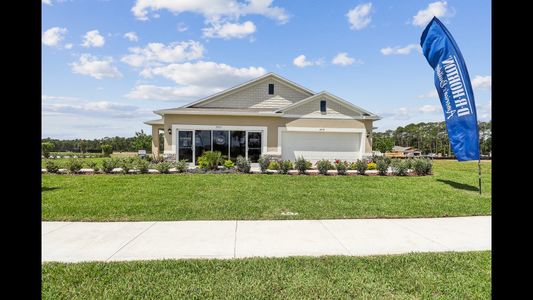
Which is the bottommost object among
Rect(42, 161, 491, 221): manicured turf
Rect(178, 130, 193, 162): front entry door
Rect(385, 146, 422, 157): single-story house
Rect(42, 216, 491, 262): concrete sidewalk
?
Rect(42, 216, 491, 262): concrete sidewalk

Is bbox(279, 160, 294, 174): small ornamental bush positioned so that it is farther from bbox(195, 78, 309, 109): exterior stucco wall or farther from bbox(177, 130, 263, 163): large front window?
bbox(195, 78, 309, 109): exterior stucco wall

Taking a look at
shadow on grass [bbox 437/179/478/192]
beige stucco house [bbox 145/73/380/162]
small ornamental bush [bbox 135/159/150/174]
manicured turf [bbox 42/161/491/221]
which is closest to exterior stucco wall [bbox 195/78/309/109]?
beige stucco house [bbox 145/73/380/162]

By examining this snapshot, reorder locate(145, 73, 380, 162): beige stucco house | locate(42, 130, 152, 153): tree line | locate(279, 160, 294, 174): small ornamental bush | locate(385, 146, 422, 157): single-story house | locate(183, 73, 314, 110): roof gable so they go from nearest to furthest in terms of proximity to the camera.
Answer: locate(279, 160, 294, 174): small ornamental bush < locate(145, 73, 380, 162): beige stucco house < locate(183, 73, 314, 110): roof gable < locate(385, 146, 422, 157): single-story house < locate(42, 130, 152, 153): tree line

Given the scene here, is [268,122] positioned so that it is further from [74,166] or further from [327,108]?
[74,166]

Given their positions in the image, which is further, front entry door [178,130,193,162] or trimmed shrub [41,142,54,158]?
trimmed shrub [41,142,54,158]

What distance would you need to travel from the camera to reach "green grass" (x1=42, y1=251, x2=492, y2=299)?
3668 millimetres

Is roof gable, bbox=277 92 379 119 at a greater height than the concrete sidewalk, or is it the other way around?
roof gable, bbox=277 92 379 119

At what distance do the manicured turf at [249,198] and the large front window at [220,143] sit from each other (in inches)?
178

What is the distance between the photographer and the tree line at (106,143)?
3262 cm

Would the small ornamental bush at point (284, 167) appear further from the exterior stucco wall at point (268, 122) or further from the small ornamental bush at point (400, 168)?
the small ornamental bush at point (400, 168)

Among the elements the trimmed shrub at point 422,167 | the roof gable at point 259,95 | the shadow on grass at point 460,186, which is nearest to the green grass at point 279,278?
the shadow on grass at point 460,186

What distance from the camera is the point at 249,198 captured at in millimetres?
9438
